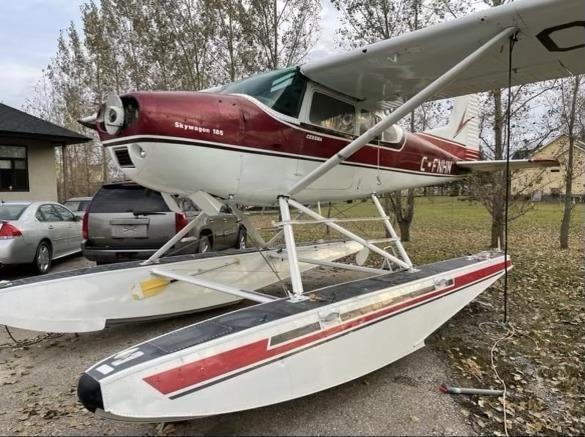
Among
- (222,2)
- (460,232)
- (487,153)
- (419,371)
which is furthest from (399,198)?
(419,371)

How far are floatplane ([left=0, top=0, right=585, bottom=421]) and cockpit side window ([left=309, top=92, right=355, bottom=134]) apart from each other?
0.07ft

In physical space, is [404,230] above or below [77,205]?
below

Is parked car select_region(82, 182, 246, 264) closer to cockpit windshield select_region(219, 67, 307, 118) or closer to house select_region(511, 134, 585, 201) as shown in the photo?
cockpit windshield select_region(219, 67, 307, 118)

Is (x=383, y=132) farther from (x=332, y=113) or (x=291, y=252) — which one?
(x=291, y=252)

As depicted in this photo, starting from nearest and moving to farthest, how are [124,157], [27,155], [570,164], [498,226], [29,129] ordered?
[124,157] → [498,226] → [570,164] → [29,129] → [27,155]

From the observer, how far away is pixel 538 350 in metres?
4.51

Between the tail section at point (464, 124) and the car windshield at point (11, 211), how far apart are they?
7949 mm

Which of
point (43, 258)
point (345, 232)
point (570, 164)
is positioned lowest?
point (43, 258)

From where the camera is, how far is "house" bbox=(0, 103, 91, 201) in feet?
52.4

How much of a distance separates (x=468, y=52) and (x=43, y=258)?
812 centimetres

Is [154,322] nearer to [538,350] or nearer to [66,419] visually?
[66,419]

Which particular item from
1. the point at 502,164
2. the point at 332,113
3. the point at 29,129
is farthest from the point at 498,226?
the point at 29,129

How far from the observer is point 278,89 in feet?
15.1

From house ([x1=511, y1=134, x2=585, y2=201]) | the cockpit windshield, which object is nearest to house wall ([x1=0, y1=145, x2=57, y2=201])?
the cockpit windshield
